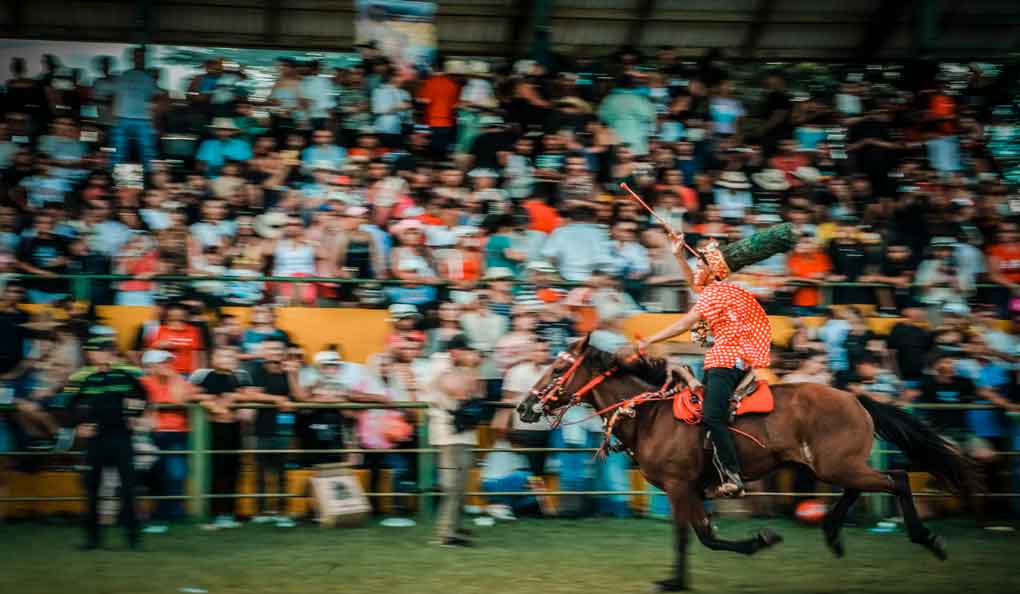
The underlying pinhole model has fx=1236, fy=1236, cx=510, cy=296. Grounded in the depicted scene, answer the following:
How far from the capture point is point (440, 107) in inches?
659

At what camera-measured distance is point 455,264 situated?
46.4 feet

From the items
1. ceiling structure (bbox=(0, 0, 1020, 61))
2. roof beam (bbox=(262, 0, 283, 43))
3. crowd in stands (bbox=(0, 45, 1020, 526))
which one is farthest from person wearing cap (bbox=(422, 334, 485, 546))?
roof beam (bbox=(262, 0, 283, 43))

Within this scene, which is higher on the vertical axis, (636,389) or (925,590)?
(636,389)

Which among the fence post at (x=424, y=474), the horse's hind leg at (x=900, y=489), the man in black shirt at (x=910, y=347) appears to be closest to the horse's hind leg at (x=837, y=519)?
the horse's hind leg at (x=900, y=489)

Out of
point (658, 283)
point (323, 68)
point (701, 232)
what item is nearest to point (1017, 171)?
point (701, 232)

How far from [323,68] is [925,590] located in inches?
436

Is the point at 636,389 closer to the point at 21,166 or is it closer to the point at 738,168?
the point at 738,168

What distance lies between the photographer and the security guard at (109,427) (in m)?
10.8

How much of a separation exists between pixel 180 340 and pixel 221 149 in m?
3.69

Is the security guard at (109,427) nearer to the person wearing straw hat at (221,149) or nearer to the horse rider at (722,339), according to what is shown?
the horse rider at (722,339)

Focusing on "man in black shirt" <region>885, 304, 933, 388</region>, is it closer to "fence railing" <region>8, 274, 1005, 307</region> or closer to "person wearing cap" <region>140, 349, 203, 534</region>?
"fence railing" <region>8, 274, 1005, 307</region>

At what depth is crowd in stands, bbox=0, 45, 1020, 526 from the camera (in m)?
12.7

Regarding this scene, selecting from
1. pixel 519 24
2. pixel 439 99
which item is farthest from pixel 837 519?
pixel 519 24

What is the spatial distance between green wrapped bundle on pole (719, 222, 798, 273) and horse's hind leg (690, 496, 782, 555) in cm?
190
